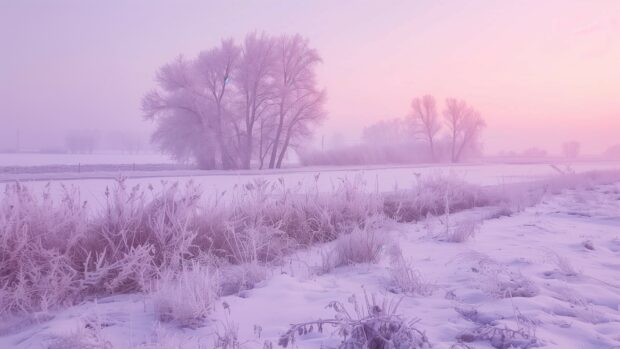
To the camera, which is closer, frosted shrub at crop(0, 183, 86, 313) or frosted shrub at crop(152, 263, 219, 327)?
frosted shrub at crop(152, 263, 219, 327)

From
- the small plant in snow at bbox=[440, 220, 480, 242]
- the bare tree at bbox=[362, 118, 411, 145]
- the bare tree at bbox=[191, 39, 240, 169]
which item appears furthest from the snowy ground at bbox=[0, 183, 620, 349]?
the bare tree at bbox=[362, 118, 411, 145]

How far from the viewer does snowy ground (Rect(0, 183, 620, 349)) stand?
297 centimetres

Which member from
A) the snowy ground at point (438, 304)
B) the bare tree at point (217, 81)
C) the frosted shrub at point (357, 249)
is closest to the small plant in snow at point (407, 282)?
the snowy ground at point (438, 304)

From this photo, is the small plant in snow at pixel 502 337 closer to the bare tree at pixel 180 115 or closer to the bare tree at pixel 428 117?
the bare tree at pixel 180 115

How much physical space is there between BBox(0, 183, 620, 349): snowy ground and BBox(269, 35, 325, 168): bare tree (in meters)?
28.1

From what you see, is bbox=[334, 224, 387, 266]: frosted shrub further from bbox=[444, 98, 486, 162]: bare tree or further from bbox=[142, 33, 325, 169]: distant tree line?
bbox=[444, 98, 486, 162]: bare tree

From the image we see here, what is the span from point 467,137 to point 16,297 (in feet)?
192

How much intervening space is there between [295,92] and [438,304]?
103 ft

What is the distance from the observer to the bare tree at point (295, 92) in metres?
33.4

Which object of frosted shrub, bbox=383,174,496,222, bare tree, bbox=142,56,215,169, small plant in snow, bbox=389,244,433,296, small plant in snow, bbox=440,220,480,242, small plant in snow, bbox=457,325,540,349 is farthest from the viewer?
bare tree, bbox=142,56,215,169

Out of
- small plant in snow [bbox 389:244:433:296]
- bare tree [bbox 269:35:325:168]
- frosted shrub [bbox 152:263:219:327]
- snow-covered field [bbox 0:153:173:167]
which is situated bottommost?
small plant in snow [bbox 389:244:433:296]

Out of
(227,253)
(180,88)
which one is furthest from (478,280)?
(180,88)

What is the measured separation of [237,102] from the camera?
3372 centimetres

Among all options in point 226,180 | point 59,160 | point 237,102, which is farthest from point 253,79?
point 59,160
